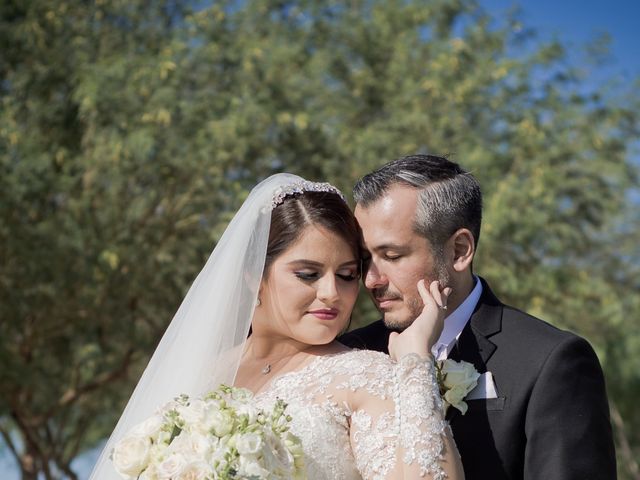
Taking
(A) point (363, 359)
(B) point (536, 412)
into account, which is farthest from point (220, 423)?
(B) point (536, 412)

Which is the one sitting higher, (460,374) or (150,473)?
(460,374)

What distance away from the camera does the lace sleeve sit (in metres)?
3.21

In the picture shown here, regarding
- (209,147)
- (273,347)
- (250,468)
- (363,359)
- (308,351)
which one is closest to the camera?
(250,468)

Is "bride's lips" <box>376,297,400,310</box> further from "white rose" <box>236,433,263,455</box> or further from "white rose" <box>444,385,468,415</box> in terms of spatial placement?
"white rose" <box>236,433,263,455</box>

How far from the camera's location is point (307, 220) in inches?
153

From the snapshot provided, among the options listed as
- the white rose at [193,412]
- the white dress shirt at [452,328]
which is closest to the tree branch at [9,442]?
the white dress shirt at [452,328]

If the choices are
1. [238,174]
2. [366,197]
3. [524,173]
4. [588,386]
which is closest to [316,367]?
[366,197]

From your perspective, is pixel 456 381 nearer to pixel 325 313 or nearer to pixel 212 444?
pixel 325 313

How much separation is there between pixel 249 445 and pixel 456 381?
0.89 meters

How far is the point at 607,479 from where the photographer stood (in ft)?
11.0

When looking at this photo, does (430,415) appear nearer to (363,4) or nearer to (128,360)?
(128,360)

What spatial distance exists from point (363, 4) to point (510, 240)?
4.57m

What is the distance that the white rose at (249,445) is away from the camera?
3057 millimetres

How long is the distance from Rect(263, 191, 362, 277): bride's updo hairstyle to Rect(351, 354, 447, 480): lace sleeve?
2.15ft
